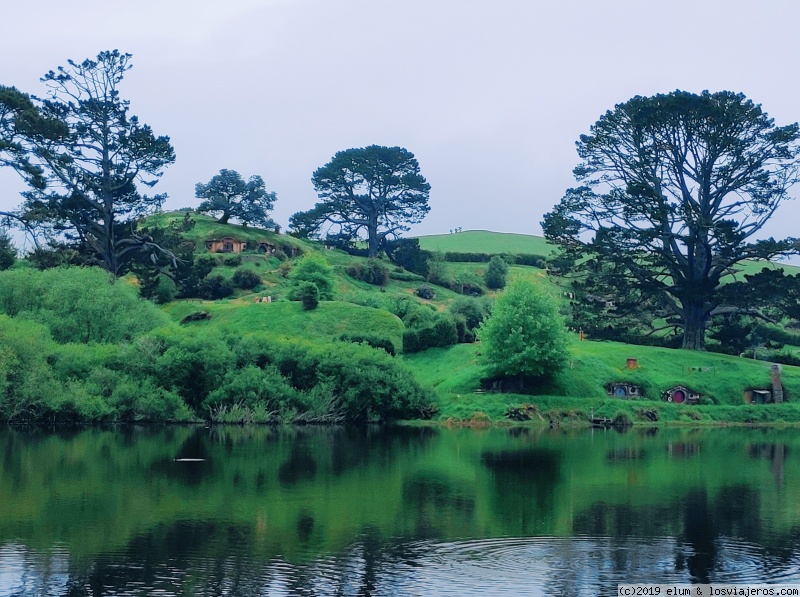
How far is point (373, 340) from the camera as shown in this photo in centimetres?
9188

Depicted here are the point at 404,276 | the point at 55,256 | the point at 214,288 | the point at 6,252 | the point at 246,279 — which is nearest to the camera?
the point at 55,256

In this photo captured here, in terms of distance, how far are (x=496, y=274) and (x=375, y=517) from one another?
397 ft

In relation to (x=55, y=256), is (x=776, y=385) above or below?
below

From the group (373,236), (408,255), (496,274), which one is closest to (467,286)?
(496,274)

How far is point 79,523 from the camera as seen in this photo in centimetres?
3356

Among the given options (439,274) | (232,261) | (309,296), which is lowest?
(309,296)

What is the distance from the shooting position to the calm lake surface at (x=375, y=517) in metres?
27.4

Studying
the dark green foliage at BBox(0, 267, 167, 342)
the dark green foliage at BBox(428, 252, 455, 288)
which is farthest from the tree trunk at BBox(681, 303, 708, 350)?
the dark green foliage at BBox(428, 252, 455, 288)

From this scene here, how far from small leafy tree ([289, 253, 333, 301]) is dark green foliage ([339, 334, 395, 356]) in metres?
19.7

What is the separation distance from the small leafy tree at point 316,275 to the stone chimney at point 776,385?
4483cm

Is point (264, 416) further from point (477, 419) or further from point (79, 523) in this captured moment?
point (79, 523)

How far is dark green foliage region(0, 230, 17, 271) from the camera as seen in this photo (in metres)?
101

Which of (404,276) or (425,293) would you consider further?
(404,276)

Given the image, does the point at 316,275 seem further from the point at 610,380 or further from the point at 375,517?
the point at 375,517
